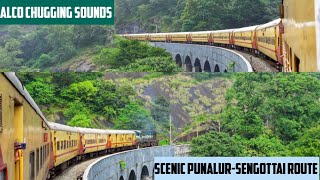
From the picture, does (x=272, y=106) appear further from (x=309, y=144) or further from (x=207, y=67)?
(x=207, y=67)

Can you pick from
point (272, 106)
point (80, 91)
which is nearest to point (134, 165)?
point (80, 91)

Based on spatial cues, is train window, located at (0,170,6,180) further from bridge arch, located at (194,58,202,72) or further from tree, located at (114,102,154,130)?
bridge arch, located at (194,58,202,72)

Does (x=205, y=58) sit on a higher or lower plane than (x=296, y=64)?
higher

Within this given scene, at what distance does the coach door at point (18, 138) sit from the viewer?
3.48m

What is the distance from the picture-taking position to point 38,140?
4.32 m

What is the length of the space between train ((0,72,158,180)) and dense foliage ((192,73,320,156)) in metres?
0.58

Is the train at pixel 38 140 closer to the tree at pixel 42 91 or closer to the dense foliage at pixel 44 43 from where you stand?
the tree at pixel 42 91

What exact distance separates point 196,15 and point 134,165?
2046mm

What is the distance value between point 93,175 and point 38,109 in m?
0.62

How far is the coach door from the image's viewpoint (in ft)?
11.4

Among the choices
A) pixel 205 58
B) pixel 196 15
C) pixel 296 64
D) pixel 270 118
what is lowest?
pixel 270 118

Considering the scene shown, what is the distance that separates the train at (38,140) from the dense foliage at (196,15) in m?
1.56

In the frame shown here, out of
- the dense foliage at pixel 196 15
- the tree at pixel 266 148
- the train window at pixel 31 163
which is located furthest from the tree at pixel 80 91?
the dense foliage at pixel 196 15

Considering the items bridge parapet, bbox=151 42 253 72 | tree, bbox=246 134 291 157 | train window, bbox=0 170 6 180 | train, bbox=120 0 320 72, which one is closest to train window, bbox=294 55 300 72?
train, bbox=120 0 320 72
